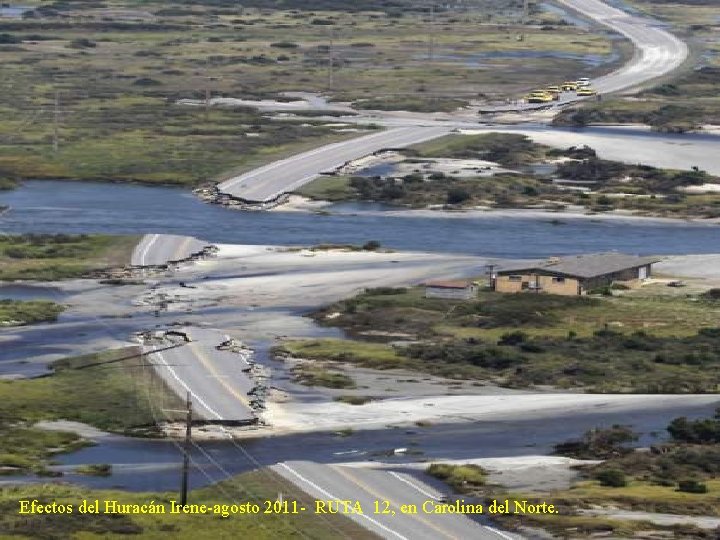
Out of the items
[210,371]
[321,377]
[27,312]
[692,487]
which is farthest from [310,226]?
[692,487]

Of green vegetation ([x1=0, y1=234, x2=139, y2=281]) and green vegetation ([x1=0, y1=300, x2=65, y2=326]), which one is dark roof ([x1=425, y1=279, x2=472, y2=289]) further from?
green vegetation ([x1=0, y1=234, x2=139, y2=281])

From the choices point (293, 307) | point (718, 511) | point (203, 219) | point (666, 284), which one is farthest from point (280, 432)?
point (203, 219)

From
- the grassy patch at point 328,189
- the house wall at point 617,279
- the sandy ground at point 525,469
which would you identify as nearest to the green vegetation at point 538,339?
the house wall at point 617,279

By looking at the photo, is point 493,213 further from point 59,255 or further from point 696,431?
point 696,431

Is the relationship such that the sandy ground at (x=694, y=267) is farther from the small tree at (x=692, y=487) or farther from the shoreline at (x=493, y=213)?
the small tree at (x=692, y=487)

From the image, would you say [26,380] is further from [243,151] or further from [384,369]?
[243,151]

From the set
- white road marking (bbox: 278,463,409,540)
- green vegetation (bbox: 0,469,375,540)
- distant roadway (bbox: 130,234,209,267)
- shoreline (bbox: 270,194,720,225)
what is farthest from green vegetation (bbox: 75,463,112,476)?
shoreline (bbox: 270,194,720,225)

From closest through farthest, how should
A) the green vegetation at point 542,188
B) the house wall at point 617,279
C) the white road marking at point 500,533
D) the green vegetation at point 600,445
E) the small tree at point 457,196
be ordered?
the white road marking at point 500,533, the green vegetation at point 600,445, the house wall at point 617,279, the green vegetation at point 542,188, the small tree at point 457,196
